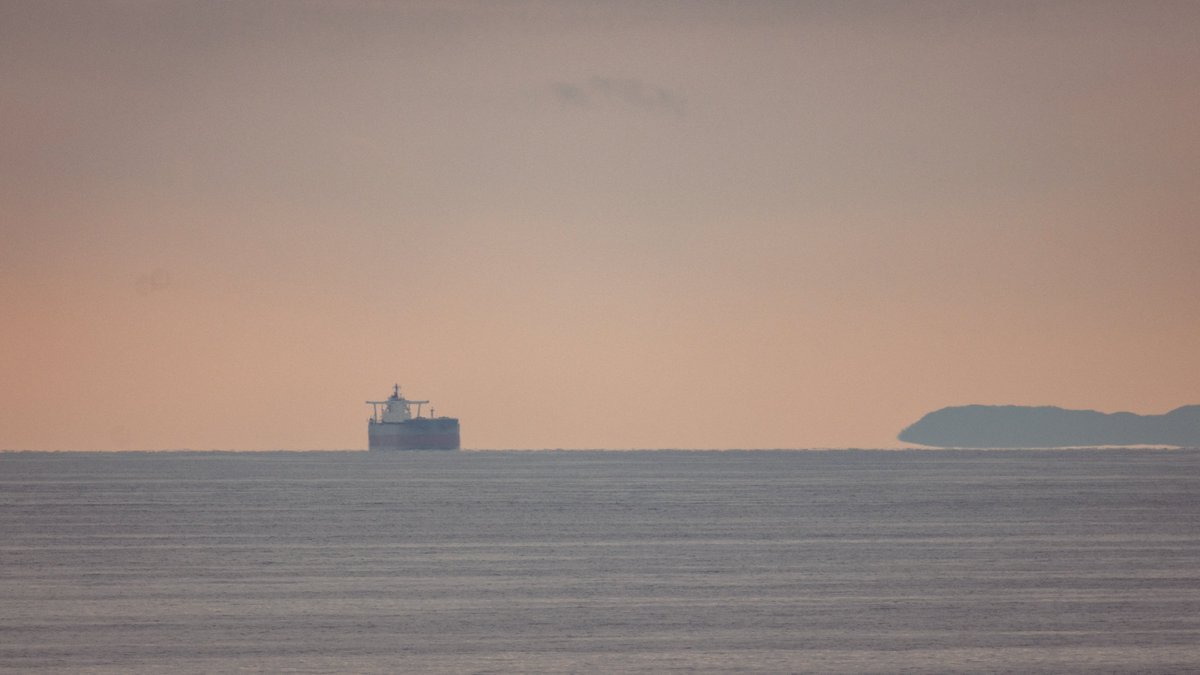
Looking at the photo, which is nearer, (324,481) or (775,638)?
(775,638)

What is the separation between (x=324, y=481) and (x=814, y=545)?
120838 millimetres

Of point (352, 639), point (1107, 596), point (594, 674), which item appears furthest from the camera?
point (1107, 596)

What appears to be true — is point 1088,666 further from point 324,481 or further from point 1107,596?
point 324,481

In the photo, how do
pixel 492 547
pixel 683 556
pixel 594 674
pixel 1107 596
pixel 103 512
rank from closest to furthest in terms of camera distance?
1. pixel 594 674
2. pixel 1107 596
3. pixel 683 556
4. pixel 492 547
5. pixel 103 512

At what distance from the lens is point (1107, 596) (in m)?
49.0

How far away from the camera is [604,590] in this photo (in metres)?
51.8

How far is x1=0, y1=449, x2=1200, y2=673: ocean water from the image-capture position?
37219 millimetres

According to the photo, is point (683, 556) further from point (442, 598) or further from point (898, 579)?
point (442, 598)

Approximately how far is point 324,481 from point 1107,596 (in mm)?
144673

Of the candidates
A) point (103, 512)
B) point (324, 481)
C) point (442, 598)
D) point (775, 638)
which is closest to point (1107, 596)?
point (775, 638)

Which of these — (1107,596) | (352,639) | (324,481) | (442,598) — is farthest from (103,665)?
(324,481)

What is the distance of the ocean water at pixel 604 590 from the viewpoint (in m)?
37.2

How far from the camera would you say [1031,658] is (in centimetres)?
3662

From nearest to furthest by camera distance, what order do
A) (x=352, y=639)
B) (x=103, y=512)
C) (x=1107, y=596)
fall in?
(x=352, y=639)
(x=1107, y=596)
(x=103, y=512)
